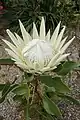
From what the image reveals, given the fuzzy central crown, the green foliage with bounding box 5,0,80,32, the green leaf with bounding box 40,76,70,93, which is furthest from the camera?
the green foliage with bounding box 5,0,80,32

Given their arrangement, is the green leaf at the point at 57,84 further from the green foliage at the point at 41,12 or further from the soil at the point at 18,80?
the green foliage at the point at 41,12

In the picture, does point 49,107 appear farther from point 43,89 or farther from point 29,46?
point 29,46

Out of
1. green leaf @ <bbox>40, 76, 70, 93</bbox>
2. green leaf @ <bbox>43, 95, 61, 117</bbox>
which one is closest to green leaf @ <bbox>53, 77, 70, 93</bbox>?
green leaf @ <bbox>40, 76, 70, 93</bbox>

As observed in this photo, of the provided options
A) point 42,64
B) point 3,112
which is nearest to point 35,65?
point 42,64

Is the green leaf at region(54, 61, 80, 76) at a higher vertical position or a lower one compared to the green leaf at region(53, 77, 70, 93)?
higher

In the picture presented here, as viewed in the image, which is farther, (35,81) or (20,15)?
(20,15)

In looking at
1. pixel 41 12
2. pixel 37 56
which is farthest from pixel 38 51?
pixel 41 12

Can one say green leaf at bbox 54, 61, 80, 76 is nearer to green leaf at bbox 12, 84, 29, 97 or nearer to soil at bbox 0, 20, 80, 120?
green leaf at bbox 12, 84, 29, 97

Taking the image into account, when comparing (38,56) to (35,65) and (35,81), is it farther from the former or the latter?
(35,81)
